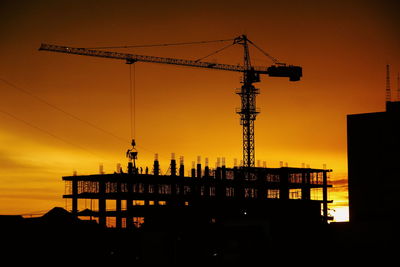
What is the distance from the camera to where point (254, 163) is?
137625 millimetres

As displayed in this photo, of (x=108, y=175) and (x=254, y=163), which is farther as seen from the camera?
(x=254, y=163)

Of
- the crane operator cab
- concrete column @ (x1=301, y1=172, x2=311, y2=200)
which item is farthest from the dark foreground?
the crane operator cab

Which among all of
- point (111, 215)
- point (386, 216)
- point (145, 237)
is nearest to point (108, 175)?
point (111, 215)

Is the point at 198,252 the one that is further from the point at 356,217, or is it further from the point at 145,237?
the point at 356,217

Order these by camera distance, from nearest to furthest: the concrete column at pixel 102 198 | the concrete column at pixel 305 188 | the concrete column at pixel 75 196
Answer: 1. the concrete column at pixel 102 198
2. the concrete column at pixel 75 196
3. the concrete column at pixel 305 188

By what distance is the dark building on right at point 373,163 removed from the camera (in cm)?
10444

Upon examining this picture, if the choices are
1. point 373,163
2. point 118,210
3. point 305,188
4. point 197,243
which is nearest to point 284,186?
point 373,163

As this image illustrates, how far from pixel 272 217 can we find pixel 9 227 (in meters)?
28.9

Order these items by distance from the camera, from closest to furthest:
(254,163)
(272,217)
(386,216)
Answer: (272,217) < (386,216) < (254,163)

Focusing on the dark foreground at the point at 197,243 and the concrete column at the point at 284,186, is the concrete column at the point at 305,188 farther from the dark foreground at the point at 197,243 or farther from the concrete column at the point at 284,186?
the dark foreground at the point at 197,243

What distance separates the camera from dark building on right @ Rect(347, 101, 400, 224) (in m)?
104

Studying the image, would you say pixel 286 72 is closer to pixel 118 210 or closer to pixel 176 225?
pixel 118 210

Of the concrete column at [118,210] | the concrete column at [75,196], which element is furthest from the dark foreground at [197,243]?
the concrete column at [75,196]

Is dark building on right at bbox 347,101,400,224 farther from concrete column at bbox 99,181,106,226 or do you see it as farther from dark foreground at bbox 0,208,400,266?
concrete column at bbox 99,181,106,226
